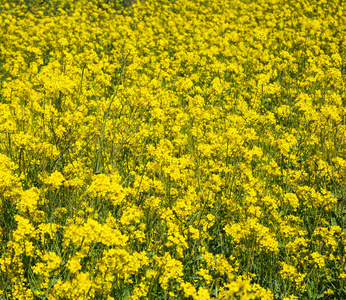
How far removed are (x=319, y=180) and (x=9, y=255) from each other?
3272mm

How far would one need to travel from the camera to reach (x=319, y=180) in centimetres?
452

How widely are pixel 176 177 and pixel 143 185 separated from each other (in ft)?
0.94

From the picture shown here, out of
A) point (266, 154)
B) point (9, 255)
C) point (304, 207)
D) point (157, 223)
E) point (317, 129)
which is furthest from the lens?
point (317, 129)

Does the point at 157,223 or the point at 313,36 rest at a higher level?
the point at 313,36

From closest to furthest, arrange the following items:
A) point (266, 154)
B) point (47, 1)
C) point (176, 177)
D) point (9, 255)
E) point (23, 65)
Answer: point (9, 255) → point (176, 177) → point (266, 154) → point (23, 65) → point (47, 1)

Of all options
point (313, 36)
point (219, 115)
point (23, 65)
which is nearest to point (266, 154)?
point (219, 115)

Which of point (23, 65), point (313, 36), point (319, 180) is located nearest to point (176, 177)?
point (319, 180)

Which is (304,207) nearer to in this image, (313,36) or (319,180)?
(319,180)

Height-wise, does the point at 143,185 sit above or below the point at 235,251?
above

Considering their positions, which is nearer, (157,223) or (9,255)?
(9,255)

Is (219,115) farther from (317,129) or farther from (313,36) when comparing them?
(313,36)

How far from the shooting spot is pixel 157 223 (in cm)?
365

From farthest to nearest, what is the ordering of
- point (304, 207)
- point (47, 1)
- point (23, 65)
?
point (47, 1) → point (23, 65) → point (304, 207)

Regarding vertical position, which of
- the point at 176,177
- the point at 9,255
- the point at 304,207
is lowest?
the point at 304,207
